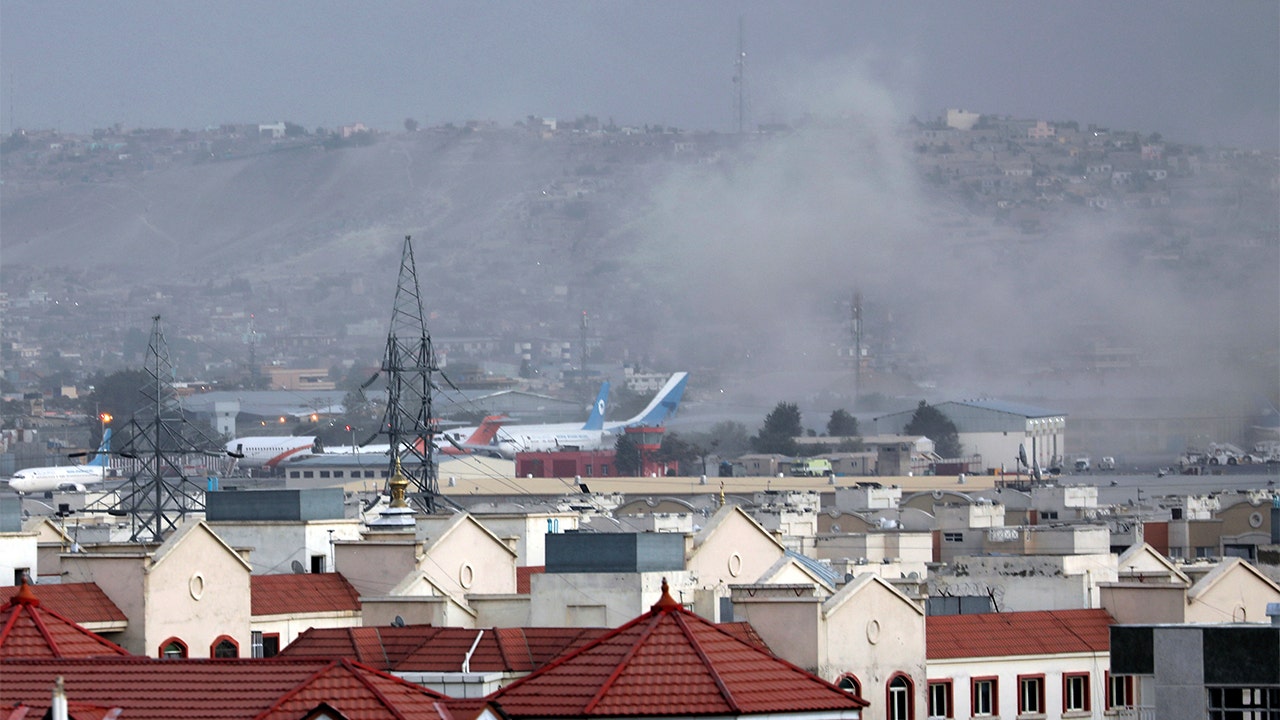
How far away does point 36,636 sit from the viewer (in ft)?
67.6

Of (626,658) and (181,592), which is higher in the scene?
(181,592)

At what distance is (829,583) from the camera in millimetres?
31547

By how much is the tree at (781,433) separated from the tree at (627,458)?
8.92 meters

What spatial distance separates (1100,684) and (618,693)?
12313 mm

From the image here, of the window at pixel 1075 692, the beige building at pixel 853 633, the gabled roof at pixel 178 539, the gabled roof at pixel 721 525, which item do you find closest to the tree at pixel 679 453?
the gabled roof at pixel 721 525

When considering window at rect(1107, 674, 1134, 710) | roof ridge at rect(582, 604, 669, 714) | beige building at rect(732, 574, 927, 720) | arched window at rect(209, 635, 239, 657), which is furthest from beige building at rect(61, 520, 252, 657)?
roof ridge at rect(582, 604, 669, 714)

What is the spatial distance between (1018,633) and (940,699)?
7.96 feet

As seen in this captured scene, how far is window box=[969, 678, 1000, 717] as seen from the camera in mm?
28359

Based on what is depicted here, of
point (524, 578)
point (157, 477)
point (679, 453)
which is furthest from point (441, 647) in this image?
point (679, 453)

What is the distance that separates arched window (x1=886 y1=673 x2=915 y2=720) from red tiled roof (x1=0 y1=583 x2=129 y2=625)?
7047 mm

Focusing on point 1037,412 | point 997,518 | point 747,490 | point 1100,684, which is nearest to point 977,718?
point 1100,684

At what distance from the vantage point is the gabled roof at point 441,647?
2453cm

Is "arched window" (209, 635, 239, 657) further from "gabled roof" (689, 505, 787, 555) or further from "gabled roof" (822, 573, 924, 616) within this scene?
"gabled roof" (822, 573, 924, 616)

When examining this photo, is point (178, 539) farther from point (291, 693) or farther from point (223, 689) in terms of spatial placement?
point (291, 693)
